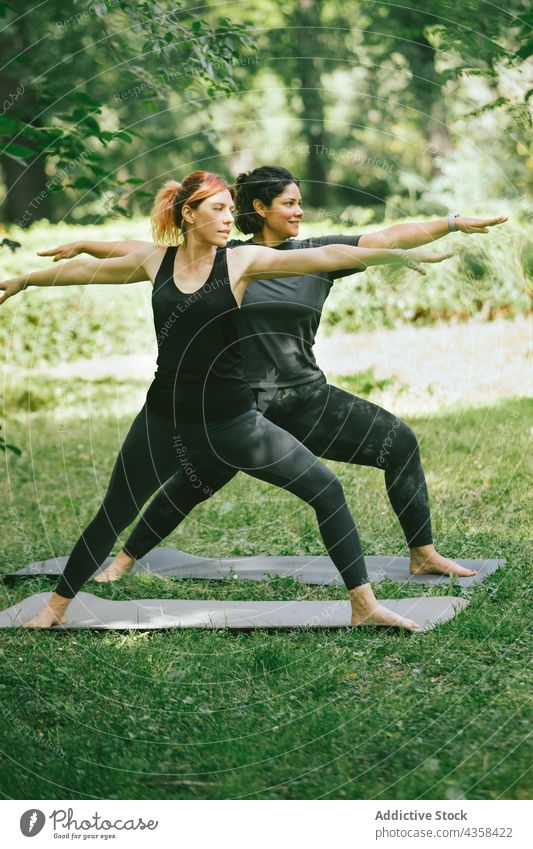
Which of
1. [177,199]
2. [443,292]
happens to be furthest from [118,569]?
[443,292]

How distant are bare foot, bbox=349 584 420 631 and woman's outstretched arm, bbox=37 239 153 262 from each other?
1.96 metres

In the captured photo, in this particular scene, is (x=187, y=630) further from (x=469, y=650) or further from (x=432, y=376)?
(x=432, y=376)

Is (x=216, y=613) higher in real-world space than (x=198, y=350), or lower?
lower

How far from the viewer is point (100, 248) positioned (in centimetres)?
516

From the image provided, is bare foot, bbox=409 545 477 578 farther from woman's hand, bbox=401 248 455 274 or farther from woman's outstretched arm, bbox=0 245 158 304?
woman's outstretched arm, bbox=0 245 158 304

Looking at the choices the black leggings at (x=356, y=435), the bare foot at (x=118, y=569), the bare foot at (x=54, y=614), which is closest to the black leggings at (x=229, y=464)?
the bare foot at (x=54, y=614)

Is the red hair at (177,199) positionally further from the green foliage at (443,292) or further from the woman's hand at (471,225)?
the green foliage at (443,292)

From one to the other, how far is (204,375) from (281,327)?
101cm

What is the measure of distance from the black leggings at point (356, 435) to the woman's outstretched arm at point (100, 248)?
1050 mm

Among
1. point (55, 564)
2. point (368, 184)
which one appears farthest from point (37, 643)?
point (368, 184)

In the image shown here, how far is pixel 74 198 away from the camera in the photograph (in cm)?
2975

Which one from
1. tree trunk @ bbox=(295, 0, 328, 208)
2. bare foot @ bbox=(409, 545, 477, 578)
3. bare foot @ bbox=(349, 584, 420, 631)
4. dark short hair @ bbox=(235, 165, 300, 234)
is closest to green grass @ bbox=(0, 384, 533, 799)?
→ bare foot @ bbox=(349, 584, 420, 631)

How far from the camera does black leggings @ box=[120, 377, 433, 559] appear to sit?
5.50 metres

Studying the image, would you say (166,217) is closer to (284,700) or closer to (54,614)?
(54,614)
